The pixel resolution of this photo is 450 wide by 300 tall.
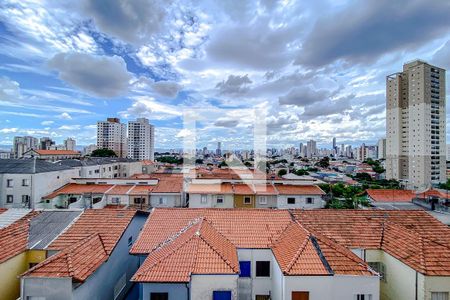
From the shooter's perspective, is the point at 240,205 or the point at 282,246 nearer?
the point at 282,246

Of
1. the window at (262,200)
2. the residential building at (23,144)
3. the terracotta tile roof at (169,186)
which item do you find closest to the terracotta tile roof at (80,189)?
the terracotta tile roof at (169,186)

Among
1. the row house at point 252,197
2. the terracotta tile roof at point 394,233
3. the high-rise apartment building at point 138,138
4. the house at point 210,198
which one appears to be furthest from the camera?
the high-rise apartment building at point 138,138

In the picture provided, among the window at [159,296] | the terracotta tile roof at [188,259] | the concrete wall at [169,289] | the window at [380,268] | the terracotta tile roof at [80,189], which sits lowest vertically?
the window at [380,268]

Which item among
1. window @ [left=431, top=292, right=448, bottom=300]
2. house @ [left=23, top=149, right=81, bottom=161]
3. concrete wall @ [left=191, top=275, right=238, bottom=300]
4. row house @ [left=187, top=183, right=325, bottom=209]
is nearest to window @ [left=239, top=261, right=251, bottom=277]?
concrete wall @ [left=191, top=275, right=238, bottom=300]

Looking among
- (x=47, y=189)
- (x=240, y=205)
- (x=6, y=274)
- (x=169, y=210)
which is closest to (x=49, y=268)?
(x=6, y=274)

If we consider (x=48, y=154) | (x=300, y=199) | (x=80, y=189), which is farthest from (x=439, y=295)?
(x=48, y=154)

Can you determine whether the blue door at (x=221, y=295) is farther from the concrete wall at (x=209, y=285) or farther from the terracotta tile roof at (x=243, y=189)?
the terracotta tile roof at (x=243, y=189)

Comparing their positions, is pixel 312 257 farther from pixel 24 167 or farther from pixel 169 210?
pixel 24 167
